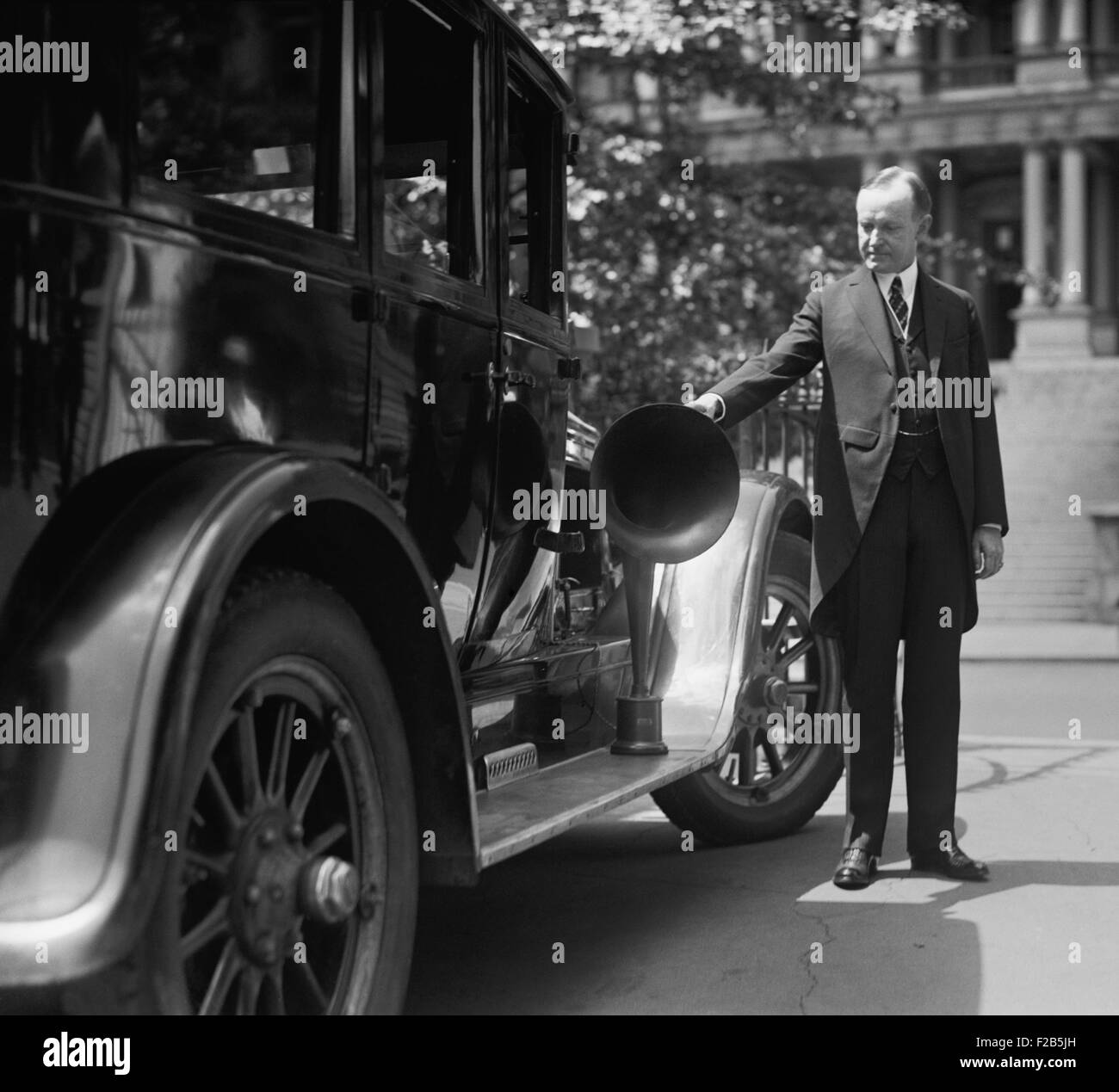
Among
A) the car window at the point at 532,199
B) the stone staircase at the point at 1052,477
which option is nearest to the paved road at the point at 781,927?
the car window at the point at 532,199

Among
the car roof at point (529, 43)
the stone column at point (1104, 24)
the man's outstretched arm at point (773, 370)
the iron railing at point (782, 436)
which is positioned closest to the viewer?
the car roof at point (529, 43)

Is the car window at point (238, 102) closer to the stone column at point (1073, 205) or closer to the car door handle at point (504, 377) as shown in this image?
the car door handle at point (504, 377)

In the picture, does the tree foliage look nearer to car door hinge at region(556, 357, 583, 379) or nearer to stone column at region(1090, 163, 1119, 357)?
car door hinge at region(556, 357, 583, 379)

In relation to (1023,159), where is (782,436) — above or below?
below

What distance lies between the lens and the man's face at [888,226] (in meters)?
4.51

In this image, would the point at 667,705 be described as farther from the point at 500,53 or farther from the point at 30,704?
the point at 30,704

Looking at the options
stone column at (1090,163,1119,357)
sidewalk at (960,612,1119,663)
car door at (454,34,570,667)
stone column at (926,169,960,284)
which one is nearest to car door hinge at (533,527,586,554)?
car door at (454,34,570,667)

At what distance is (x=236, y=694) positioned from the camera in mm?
2355

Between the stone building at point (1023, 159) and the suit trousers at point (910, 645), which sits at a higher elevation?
the stone building at point (1023, 159)

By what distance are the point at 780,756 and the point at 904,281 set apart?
5.47 ft

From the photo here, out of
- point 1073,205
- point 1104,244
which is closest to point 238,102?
point 1073,205

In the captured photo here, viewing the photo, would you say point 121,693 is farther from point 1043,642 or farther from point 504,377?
point 1043,642

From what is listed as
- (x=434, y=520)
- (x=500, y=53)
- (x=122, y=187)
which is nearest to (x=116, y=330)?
(x=122, y=187)

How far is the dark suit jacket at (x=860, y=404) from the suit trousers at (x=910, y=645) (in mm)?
55
